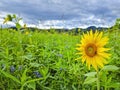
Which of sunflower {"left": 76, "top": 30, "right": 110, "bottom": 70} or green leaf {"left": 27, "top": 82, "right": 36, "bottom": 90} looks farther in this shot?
green leaf {"left": 27, "top": 82, "right": 36, "bottom": 90}

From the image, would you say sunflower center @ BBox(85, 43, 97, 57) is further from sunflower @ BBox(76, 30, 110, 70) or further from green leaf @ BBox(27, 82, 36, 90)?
green leaf @ BBox(27, 82, 36, 90)

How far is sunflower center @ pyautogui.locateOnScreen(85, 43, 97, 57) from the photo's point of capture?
4.68 feet

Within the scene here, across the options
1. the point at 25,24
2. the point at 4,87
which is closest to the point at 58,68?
the point at 4,87

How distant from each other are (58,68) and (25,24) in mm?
3037

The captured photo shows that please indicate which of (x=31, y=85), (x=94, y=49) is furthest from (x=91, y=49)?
(x=31, y=85)

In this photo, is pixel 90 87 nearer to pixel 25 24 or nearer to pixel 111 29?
pixel 111 29

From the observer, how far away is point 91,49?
1.43 metres

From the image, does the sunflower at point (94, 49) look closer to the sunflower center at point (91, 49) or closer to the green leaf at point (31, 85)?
the sunflower center at point (91, 49)

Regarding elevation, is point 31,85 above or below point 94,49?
below

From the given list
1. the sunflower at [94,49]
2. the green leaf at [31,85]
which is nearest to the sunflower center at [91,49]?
the sunflower at [94,49]

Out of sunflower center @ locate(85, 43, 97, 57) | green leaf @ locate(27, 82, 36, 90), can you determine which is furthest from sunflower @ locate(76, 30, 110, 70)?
green leaf @ locate(27, 82, 36, 90)

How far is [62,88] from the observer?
6.73 ft

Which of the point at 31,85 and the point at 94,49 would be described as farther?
the point at 31,85

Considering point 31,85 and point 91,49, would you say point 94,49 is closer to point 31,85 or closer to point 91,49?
point 91,49
